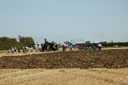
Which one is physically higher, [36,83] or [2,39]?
[2,39]

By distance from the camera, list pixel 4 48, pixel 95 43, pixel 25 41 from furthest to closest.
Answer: pixel 25 41 → pixel 4 48 → pixel 95 43

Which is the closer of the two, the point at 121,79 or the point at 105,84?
the point at 105,84

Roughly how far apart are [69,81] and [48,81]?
2.51ft

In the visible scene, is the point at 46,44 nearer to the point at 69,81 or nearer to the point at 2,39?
the point at 2,39

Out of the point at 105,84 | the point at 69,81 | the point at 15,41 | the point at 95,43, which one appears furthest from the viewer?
the point at 15,41

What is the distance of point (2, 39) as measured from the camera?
6931cm

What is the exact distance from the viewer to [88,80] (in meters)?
9.11

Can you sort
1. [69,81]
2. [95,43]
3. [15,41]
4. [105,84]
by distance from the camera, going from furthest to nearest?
[15,41] < [95,43] < [69,81] < [105,84]

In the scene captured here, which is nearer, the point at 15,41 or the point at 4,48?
the point at 4,48

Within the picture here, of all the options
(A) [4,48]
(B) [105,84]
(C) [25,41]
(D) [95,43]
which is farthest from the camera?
(C) [25,41]

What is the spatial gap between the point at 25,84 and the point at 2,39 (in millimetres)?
62485

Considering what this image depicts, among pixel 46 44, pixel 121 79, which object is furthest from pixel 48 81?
pixel 46 44

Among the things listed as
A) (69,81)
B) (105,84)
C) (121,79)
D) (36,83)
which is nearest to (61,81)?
→ (69,81)

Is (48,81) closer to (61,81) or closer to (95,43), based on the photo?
(61,81)
